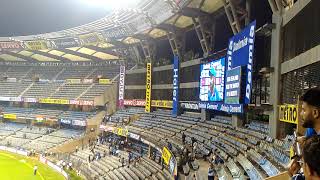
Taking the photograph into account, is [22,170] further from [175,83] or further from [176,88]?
[175,83]

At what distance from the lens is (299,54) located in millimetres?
16328

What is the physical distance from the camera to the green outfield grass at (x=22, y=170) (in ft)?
124

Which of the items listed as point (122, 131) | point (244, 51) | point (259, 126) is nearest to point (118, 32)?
point (122, 131)

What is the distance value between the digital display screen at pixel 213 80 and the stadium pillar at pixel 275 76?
6.81 metres

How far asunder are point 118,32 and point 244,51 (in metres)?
26.0

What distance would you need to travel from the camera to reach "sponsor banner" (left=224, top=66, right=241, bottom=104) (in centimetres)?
2215

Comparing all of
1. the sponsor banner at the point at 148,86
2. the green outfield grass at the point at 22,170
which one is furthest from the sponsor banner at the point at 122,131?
the green outfield grass at the point at 22,170

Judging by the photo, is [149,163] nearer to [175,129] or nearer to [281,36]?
[175,129]

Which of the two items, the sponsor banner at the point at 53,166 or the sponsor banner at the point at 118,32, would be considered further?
the sponsor banner at the point at 118,32

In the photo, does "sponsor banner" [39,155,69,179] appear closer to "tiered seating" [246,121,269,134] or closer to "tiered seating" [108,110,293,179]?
"tiered seating" [108,110,293,179]

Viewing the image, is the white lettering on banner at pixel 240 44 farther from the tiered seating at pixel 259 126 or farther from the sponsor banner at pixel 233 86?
the tiered seating at pixel 259 126

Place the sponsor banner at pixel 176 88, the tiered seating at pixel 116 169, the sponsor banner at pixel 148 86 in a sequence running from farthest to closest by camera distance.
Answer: the sponsor banner at pixel 148 86, the sponsor banner at pixel 176 88, the tiered seating at pixel 116 169

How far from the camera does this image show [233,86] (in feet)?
76.0

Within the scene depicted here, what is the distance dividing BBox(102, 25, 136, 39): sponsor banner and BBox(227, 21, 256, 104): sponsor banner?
65.2 ft
